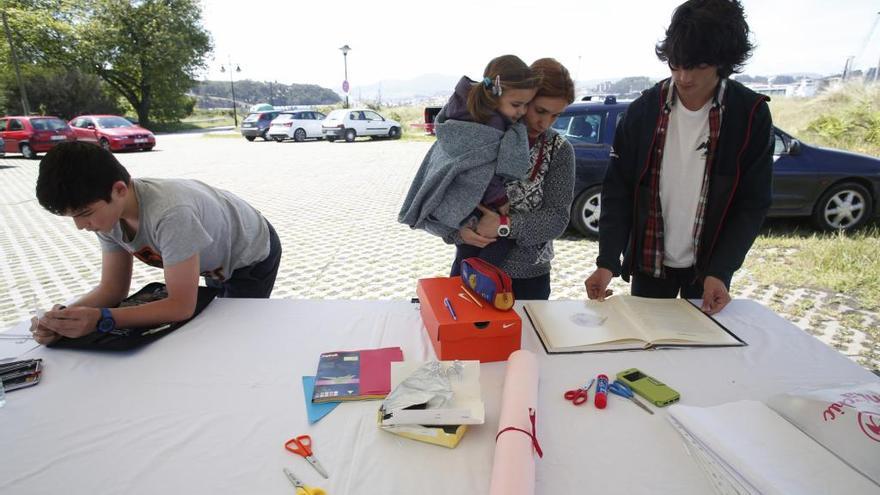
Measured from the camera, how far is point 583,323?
5.00 feet

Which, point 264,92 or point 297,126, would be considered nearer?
point 297,126

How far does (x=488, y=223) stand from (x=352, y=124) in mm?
16365

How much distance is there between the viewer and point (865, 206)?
5027 mm

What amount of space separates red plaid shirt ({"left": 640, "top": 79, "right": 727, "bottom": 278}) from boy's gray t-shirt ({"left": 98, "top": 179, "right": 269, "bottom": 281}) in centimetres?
152

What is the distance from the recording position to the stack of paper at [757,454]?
33.5 inches

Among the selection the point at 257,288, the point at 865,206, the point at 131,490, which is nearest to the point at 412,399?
the point at 131,490

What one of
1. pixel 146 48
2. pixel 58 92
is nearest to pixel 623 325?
pixel 58 92

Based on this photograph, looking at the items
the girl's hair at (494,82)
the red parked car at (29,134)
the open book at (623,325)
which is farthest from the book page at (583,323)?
the red parked car at (29,134)

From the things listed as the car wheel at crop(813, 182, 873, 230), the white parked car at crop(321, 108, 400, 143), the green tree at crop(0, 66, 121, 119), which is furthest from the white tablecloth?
the green tree at crop(0, 66, 121, 119)

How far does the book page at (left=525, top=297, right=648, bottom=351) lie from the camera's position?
1.41m

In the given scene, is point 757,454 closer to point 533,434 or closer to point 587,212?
point 533,434

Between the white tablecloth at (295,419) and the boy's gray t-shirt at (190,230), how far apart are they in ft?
0.94

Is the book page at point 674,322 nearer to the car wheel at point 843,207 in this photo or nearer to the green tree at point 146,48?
the car wheel at point 843,207

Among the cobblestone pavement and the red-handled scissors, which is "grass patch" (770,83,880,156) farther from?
the red-handled scissors
